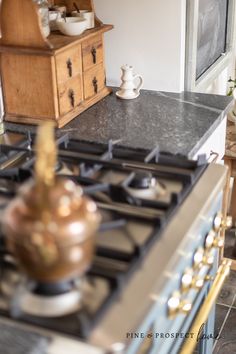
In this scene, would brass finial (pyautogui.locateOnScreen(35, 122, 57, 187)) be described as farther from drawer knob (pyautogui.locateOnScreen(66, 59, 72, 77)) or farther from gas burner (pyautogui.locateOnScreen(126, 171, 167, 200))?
drawer knob (pyautogui.locateOnScreen(66, 59, 72, 77))

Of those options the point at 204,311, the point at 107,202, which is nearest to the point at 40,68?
the point at 107,202

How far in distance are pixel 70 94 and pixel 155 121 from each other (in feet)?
0.93

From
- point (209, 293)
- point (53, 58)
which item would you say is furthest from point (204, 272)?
point (53, 58)

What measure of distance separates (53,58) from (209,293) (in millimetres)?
808

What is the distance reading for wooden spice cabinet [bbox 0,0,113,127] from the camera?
1.58 metres

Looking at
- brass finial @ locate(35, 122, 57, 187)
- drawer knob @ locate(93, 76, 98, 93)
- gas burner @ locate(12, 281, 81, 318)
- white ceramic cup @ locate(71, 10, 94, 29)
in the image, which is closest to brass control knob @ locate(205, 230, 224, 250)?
gas burner @ locate(12, 281, 81, 318)

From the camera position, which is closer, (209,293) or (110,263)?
(110,263)

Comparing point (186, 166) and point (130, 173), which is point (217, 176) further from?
point (130, 173)

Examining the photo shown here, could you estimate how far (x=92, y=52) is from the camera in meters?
1.79

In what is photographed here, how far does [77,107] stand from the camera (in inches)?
68.9

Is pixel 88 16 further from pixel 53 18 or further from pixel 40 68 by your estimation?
pixel 40 68

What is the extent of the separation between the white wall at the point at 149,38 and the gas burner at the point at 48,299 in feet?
3.93

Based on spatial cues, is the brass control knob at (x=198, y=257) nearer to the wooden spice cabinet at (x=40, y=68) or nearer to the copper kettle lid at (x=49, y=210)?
the copper kettle lid at (x=49, y=210)

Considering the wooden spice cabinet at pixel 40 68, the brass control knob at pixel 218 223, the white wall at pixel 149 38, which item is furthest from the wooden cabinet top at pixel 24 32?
the brass control knob at pixel 218 223
